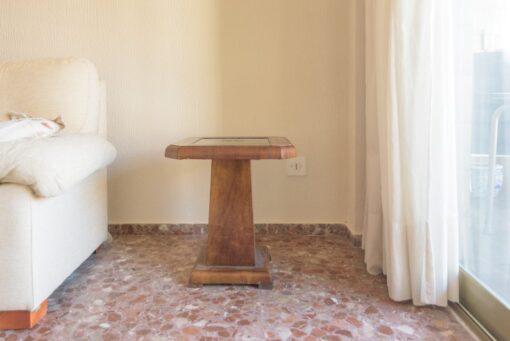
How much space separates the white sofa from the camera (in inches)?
40.1

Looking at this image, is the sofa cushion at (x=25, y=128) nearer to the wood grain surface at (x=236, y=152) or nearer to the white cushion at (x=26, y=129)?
the white cushion at (x=26, y=129)

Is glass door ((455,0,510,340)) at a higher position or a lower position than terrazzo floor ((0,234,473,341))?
higher

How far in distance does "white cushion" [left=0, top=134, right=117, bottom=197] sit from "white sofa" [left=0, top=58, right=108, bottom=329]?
0.14 feet

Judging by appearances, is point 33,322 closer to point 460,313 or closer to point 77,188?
point 77,188

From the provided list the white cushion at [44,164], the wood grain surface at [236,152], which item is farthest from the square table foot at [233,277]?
the white cushion at [44,164]

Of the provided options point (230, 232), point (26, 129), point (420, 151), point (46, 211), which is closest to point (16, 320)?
point (46, 211)

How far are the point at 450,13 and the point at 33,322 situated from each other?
1446mm

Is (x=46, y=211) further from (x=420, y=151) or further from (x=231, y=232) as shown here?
(x=420, y=151)

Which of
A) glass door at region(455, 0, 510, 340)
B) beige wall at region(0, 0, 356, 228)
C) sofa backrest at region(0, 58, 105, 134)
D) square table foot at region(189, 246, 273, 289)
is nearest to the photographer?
glass door at region(455, 0, 510, 340)

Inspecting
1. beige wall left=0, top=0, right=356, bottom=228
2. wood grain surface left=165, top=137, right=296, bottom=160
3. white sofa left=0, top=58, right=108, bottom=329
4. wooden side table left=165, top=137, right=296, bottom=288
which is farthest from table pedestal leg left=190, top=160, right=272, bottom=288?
beige wall left=0, top=0, right=356, bottom=228

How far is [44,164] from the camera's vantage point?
39.9 inches

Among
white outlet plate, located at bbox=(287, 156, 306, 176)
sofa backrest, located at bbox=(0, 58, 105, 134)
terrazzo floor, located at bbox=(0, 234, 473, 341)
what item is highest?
sofa backrest, located at bbox=(0, 58, 105, 134)

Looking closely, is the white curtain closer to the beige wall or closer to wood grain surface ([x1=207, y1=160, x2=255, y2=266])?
wood grain surface ([x1=207, y1=160, x2=255, y2=266])

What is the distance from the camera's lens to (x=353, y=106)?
5.60 ft
